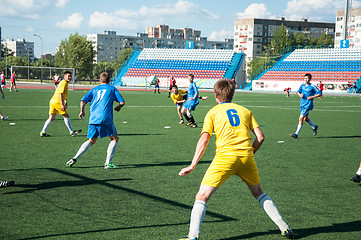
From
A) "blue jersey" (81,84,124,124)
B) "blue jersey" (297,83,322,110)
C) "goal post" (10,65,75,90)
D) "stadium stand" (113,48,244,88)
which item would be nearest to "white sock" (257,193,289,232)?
"blue jersey" (81,84,124,124)

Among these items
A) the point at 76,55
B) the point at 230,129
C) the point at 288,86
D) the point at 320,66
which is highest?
the point at 76,55

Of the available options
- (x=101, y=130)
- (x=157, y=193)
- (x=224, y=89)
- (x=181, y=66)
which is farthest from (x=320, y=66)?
(x=224, y=89)

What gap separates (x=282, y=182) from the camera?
7.14 m

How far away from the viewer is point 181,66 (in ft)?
234

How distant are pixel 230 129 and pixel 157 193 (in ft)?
7.99

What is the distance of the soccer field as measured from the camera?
4750 millimetres

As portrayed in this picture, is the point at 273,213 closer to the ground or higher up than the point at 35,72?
closer to the ground

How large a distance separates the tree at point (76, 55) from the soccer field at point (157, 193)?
79971 mm

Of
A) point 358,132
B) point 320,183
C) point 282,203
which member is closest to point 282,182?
point 320,183

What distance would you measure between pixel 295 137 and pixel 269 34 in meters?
126

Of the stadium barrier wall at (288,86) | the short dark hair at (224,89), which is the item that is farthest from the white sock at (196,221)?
the stadium barrier wall at (288,86)

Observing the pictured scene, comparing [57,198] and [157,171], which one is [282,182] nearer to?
[157,171]

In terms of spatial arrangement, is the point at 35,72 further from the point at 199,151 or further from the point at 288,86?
the point at 199,151

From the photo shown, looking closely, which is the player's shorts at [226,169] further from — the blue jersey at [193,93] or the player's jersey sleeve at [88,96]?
the blue jersey at [193,93]
